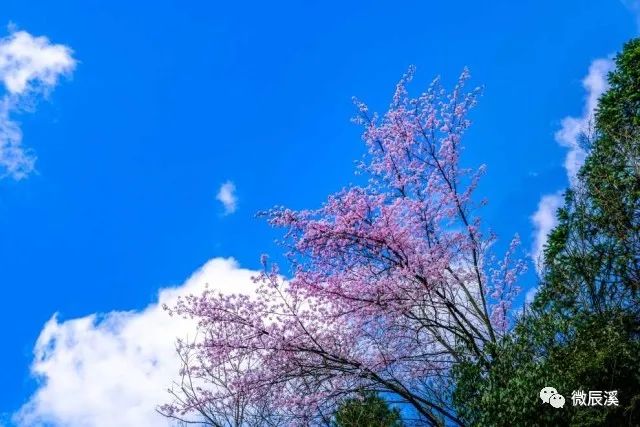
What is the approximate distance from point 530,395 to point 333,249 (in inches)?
141

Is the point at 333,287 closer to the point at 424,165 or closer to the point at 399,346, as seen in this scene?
the point at 399,346

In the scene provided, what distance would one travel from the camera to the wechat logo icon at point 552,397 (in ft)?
24.2

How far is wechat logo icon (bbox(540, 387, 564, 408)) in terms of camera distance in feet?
24.2

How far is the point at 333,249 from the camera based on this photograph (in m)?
9.38

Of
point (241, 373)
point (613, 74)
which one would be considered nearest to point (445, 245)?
point (241, 373)

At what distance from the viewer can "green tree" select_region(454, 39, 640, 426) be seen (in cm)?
751

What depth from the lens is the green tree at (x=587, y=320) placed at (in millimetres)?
7512

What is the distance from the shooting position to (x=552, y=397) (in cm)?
744

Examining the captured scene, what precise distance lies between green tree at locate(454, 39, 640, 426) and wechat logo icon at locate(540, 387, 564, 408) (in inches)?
2.5

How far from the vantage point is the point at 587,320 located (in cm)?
866

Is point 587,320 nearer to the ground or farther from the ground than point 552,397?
farther from the ground

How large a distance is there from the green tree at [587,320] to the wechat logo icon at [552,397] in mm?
64

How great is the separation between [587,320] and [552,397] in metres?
1.75

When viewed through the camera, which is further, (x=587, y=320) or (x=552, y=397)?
(x=587, y=320)
